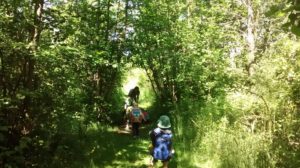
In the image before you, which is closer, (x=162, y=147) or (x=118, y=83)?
(x=162, y=147)

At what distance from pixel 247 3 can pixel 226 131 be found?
7329 mm

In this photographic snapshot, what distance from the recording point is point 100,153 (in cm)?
926

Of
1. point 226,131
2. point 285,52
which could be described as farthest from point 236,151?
point 285,52

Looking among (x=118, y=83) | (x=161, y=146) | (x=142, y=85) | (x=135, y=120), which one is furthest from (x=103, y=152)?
(x=142, y=85)

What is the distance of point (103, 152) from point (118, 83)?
537 centimetres

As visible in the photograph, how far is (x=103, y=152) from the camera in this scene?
30.8 feet

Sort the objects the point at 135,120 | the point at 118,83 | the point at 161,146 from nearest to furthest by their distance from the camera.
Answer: the point at 161,146, the point at 135,120, the point at 118,83

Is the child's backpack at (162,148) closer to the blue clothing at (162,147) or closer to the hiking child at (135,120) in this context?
the blue clothing at (162,147)

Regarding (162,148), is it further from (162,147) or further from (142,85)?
(142,85)

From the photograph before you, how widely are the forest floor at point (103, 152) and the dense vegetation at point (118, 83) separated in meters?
0.04

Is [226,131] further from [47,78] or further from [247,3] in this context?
[247,3]

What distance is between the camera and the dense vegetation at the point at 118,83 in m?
7.14

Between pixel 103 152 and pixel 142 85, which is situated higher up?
pixel 142 85

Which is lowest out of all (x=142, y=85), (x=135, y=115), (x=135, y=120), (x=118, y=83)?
(x=135, y=120)
